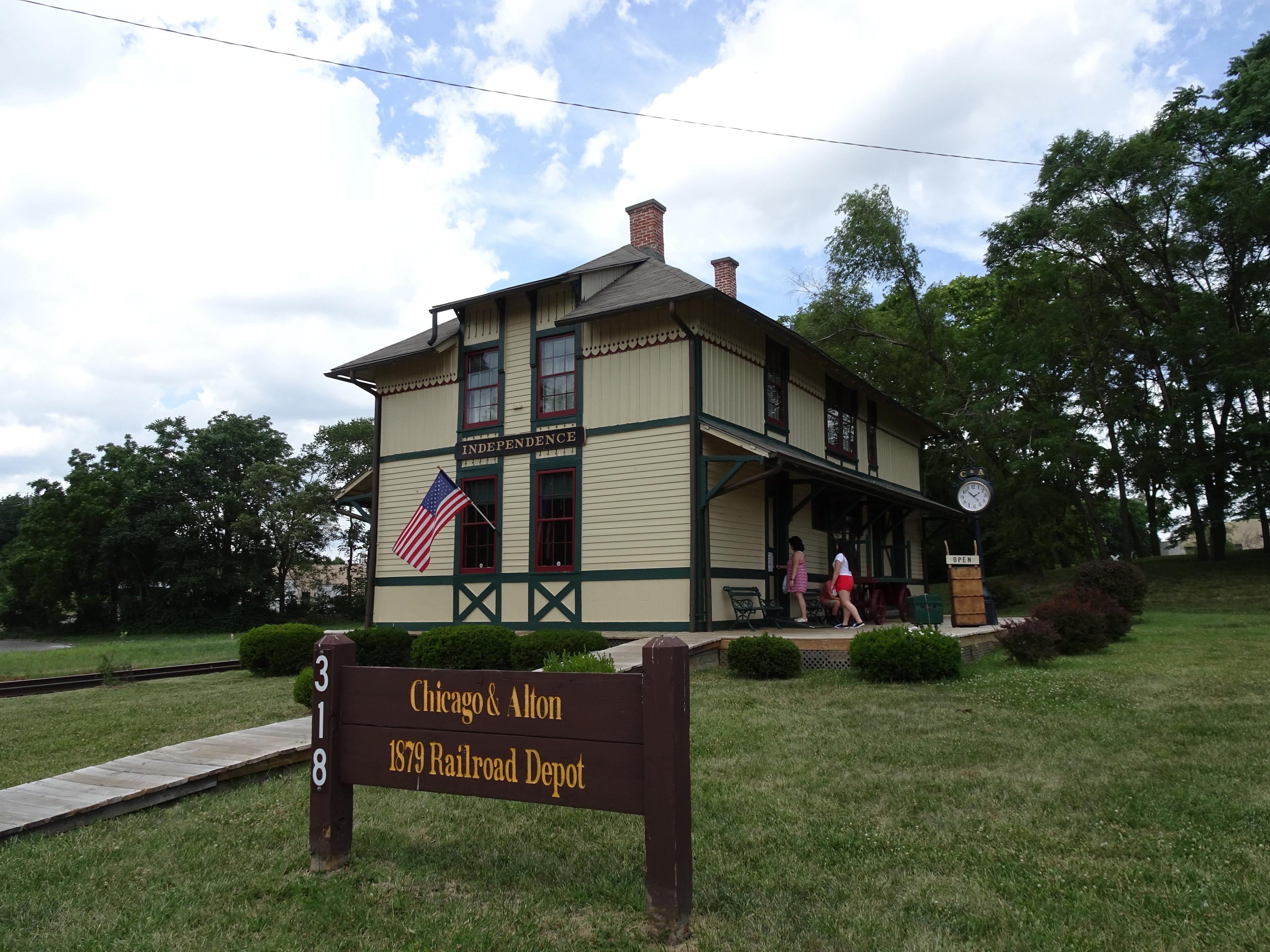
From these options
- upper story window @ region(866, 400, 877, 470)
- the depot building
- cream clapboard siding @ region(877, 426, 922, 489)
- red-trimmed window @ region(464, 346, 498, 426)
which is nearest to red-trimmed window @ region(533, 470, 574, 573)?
the depot building

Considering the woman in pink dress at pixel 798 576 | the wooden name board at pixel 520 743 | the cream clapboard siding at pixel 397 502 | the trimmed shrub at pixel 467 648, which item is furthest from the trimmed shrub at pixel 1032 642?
the cream clapboard siding at pixel 397 502

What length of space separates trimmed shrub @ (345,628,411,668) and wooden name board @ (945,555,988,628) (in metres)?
9.14

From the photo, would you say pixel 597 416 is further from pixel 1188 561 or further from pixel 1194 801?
pixel 1188 561

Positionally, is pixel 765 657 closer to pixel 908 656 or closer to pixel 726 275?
pixel 908 656

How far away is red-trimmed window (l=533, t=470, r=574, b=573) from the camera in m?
16.7

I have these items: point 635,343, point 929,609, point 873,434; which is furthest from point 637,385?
point 873,434

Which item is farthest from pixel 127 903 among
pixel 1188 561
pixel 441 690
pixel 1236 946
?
pixel 1188 561

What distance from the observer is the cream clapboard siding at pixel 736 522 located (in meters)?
15.6

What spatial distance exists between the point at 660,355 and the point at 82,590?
129 ft

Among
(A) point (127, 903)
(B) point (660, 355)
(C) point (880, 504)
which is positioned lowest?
(A) point (127, 903)

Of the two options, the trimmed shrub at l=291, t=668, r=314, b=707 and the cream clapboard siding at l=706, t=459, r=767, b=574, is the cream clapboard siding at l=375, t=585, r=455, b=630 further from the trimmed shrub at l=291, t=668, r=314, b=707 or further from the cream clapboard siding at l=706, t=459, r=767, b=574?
the trimmed shrub at l=291, t=668, r=314, b=707

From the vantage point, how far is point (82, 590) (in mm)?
43406

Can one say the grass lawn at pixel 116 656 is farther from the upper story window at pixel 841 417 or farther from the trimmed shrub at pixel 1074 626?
the trimmed shrub at pixel 1074 626

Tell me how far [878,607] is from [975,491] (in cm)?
338
